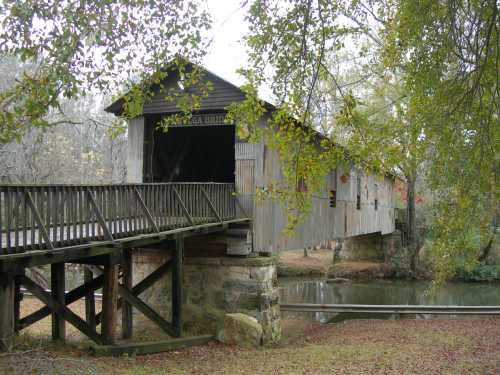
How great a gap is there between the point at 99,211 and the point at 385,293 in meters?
19.1

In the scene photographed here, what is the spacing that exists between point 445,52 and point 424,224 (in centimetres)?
2344

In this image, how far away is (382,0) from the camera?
34.7ft

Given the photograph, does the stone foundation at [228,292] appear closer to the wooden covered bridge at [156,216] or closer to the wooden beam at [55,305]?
the wooden covered bridge at [156,216]

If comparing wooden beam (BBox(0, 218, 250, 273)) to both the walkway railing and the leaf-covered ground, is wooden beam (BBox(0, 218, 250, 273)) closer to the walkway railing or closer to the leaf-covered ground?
the walkway railing

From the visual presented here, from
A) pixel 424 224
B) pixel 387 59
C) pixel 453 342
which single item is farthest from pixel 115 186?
pixel 424 224

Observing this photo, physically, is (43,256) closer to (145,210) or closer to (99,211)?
(99,211)

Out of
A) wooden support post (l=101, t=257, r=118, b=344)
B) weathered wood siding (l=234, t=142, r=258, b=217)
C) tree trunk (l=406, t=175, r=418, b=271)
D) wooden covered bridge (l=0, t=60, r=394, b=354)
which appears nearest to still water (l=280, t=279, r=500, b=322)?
tree trunk (l=406, t=175, r=418, b=271)

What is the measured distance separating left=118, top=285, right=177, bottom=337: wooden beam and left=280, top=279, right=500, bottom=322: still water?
30.2 feet

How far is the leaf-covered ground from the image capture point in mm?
7742

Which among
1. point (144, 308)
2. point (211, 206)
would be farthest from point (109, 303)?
point (211, 206)

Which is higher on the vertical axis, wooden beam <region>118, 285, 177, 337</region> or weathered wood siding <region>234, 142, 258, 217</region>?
weathered wood siding <region>234, 142, 258, 217</region>

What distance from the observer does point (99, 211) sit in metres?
8.31

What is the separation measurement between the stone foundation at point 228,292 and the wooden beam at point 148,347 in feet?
3.05

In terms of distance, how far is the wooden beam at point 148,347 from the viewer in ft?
30.7
